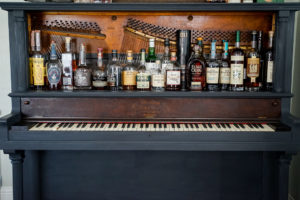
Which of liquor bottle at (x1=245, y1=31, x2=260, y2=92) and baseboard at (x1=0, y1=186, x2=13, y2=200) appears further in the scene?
baseboard at (x1=0, y1=186, x2=13, y2=200)

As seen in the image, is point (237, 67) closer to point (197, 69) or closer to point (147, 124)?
point (197, 69)

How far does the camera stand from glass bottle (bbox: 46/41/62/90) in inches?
87.7

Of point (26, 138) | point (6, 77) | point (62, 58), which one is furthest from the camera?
point (6, 77)

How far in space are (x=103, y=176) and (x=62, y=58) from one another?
0.92m

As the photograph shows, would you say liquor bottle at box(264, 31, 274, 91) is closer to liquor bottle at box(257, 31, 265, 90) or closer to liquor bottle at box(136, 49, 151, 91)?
liquor bottle at box(257, 31, 265, 90)

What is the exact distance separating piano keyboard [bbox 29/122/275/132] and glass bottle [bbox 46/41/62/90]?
310 millimetres

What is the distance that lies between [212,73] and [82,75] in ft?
3.00

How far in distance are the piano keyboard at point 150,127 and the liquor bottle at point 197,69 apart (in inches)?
11.4

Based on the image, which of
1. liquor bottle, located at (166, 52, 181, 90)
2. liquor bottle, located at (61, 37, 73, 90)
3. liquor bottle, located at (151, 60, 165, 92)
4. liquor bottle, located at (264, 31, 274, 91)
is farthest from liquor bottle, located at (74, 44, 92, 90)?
liquor bottle, located at (264, 31, 274, 91)

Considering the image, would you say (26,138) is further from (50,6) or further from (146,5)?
(146,5)

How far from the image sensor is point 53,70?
7.33ft

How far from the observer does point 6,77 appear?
2.64 metres

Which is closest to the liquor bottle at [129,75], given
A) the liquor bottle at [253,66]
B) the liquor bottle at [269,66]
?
the liquor bottle at [253,66]

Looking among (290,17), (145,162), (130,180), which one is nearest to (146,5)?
(290,17)
